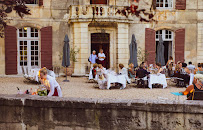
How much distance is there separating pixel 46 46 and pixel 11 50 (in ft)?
6.02

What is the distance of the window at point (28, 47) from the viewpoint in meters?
17.8

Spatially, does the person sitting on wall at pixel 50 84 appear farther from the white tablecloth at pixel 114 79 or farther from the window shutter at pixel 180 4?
the window shutter at pixel 180 4

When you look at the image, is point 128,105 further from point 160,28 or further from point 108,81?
point 160,28

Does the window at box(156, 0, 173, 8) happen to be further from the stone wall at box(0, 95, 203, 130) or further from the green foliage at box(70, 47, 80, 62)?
the stone wall at box(0, 95, 203, 130)

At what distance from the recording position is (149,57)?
61.0 ft

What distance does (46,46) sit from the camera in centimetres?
1777

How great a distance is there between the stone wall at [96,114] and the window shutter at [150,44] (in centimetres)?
1370

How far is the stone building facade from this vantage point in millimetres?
17312

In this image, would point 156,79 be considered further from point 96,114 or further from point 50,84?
point 96,114

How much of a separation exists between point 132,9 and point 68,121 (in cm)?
206

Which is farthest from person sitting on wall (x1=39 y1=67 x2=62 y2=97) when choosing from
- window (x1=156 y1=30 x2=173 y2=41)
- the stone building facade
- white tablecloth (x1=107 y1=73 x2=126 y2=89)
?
window (x1=156 y1=30 x2=173 y2=41)

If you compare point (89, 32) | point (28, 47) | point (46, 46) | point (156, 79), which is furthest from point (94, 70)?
point (28, 47)

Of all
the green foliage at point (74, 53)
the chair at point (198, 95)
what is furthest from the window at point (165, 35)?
the chair at point (198, 95)

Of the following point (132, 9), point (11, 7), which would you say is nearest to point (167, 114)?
point (132, 9)
